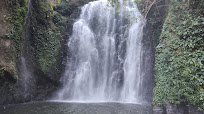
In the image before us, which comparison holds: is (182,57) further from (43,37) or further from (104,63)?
(43,37)

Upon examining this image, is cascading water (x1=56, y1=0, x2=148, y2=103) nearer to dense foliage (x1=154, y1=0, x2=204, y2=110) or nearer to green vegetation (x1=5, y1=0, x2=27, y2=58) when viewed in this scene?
dense foliage (x1=154, y1=0, x2=204, y2=110)

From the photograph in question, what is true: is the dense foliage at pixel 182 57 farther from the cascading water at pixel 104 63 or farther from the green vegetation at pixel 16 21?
the green vegetation at pixel 16 21

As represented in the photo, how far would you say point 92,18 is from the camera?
1382 centimetres

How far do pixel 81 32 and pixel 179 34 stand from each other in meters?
8.42

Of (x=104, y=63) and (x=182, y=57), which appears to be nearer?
(x=182, y=57)

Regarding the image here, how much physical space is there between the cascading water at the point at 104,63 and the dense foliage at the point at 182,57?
133 inches

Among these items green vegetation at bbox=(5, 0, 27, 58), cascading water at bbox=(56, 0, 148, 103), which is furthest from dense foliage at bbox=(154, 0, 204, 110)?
green vegetation at bbox=(5, 0, 27, 58)

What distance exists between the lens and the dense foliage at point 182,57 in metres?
5.21

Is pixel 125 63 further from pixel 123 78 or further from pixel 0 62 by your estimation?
pixel 0 62

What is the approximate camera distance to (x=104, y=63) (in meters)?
11.8

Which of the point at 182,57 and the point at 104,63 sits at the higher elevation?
the point at 182,57

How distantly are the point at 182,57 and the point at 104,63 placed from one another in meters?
6.75

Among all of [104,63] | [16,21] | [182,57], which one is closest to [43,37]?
[16,21]

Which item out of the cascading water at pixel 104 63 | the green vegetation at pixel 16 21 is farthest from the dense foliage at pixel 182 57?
the green vegetation at pixel 16 21
